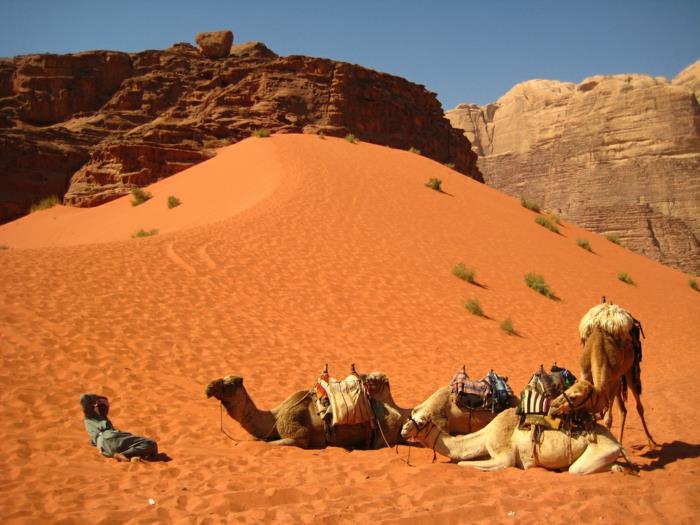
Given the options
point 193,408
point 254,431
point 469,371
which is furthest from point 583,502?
point 469,371

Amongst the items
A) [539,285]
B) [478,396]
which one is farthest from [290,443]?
[539,285]

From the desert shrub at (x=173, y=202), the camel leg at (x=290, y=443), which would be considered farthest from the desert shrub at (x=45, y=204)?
the camel leg at (x=290, y=443)

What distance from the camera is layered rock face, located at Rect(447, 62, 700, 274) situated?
68.5 metres

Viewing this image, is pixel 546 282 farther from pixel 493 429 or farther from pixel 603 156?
pixel 603 156

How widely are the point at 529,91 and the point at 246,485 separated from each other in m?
122

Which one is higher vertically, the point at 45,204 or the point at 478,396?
the point at 45,204

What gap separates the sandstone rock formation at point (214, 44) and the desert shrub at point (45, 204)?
51.3ft

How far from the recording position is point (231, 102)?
36.4 m

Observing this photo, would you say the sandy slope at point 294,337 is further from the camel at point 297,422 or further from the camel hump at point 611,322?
the camel hump at point 611,322

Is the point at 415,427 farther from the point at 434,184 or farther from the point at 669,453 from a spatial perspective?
the point at 434,184

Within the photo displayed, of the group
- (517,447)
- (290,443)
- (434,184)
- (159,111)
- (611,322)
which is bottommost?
(517,447)

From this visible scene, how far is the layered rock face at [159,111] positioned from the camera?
3195cm

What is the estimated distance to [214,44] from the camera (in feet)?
135

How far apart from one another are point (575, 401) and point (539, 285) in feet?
45.7
